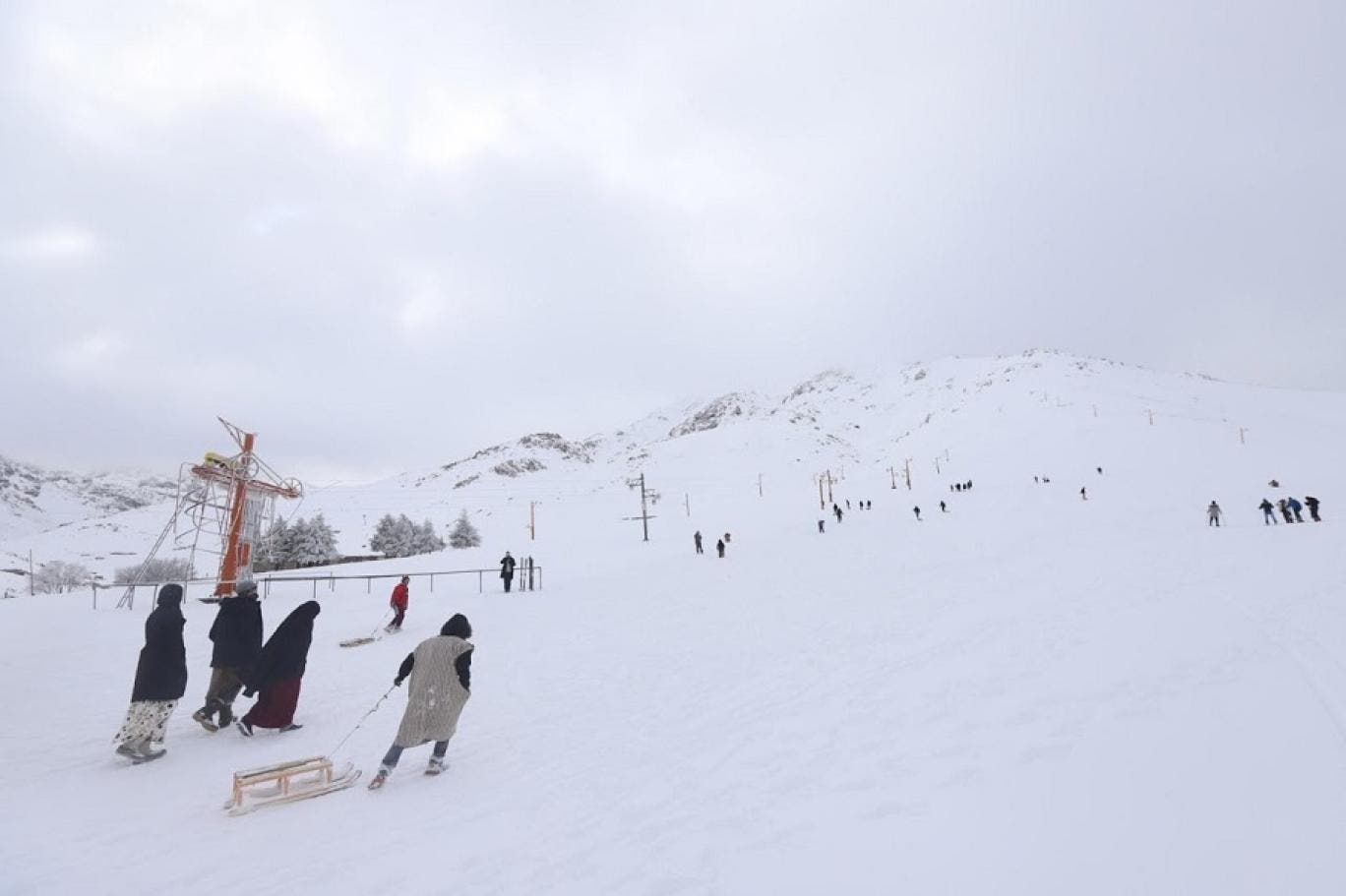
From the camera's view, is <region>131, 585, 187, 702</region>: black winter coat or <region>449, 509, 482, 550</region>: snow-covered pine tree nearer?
<region>131, 585, 187, 702</region>: black winter coat

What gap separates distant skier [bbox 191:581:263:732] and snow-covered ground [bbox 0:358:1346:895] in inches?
14.8

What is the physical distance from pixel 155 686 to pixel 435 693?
165 inches

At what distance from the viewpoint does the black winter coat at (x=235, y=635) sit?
938cm

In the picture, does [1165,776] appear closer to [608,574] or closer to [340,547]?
[608,574]

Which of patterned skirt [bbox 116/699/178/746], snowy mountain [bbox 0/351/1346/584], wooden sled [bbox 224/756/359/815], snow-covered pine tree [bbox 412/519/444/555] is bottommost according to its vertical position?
wooden sled [bbox 224/756/359/815]

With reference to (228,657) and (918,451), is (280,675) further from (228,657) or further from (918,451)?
(918,451)

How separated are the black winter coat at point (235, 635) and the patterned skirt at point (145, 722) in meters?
0.99

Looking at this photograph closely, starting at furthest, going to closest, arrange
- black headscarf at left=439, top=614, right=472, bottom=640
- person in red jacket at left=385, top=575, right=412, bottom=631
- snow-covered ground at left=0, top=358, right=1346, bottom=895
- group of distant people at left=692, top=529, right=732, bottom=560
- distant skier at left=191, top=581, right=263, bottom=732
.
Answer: group of distant people at left=692, top=529, right=732, bottom=560
person in red jacket at left=385, top=575, right=412, bottom=631
distant skier at left=191, top=581, right=263, bottom=732
black headscarf at left=439, top=614, right=472, bottom=640
snow-covered ground at left=0, top=358, right=1346, bottom=895

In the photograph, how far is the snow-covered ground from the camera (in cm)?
443

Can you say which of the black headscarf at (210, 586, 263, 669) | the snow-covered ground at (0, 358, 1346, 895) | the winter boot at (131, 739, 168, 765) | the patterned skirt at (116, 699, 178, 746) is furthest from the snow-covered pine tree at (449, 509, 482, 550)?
the winter boot at (131, 739, 168, 765)

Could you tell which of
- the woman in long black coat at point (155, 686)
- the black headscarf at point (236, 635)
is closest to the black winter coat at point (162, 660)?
the woman in long black coat at point (155, 686)

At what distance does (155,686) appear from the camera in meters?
8.23

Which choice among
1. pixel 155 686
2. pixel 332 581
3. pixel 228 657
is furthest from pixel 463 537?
pixel 155 686

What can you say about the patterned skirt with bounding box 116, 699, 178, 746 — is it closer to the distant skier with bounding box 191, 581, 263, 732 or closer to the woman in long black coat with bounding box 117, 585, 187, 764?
the woman in long black coat with bounding box 117, 585, 187, 764
